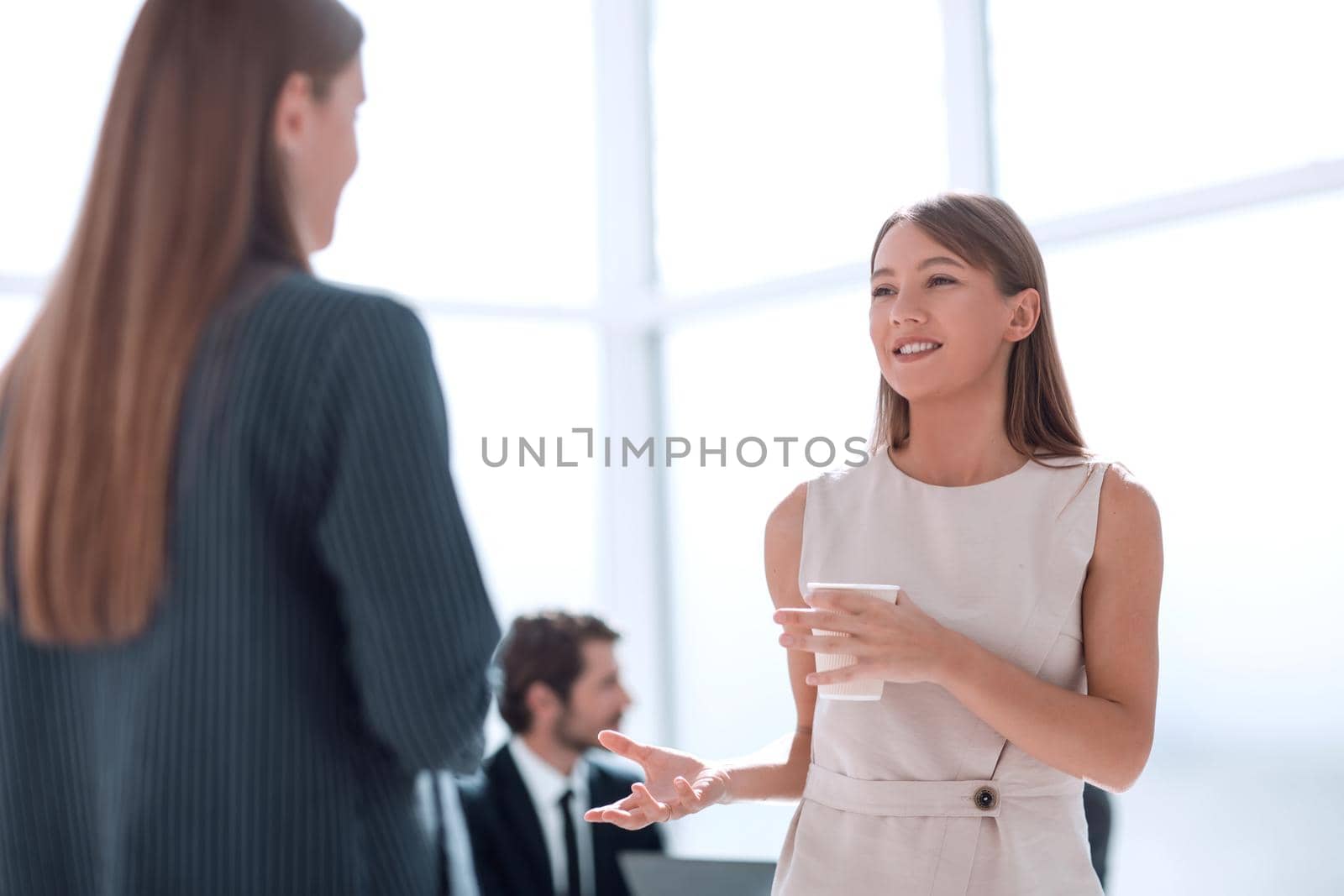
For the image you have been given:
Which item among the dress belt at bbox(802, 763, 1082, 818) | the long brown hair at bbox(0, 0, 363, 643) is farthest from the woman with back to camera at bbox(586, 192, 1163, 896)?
the long brown hair at bbox(0, 0, 363, 643)

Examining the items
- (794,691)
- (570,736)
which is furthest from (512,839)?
(794,691)

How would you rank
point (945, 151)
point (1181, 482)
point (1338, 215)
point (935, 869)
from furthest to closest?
point (945, 151), point (1181, 482), point (1338, 215), point (935, 869)

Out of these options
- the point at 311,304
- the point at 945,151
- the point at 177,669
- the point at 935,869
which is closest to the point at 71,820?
the point at 177,669

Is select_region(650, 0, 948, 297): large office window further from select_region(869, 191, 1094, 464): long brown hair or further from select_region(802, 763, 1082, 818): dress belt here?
select_region(802, 763, 1082, 818): dress belt

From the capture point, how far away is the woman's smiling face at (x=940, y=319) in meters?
1.41

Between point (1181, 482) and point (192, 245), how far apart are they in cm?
257

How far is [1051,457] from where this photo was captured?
1.42 m

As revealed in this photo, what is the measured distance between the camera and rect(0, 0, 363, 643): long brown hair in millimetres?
833

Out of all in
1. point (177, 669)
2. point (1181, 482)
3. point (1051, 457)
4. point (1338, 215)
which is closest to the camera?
point (177, 669)

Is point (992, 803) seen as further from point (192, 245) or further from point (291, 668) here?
point (192, 245)

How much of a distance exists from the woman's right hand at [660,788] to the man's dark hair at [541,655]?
5.64ft

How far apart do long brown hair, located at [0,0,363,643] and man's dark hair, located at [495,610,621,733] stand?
7.51ft

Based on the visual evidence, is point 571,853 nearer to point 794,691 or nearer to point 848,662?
point 794,691

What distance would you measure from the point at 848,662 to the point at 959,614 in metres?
0.17
